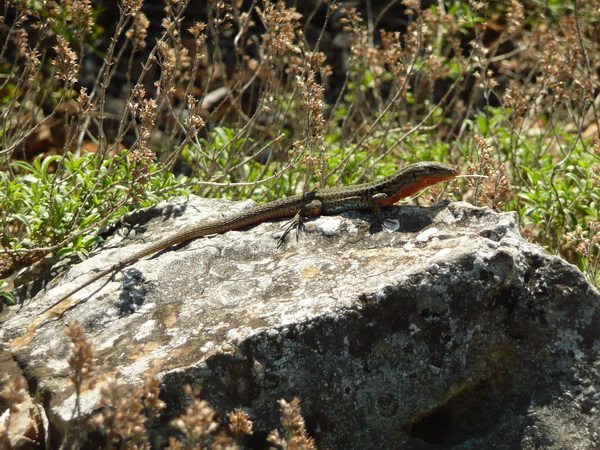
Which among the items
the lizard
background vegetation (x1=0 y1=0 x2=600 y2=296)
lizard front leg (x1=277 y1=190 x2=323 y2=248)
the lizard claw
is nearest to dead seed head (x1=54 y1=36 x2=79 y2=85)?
background vegetation (x1=0 y1=0 x2=600 y2=296)

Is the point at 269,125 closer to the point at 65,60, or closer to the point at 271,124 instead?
the point at 271,124

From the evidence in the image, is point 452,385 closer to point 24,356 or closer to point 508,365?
point 508,365

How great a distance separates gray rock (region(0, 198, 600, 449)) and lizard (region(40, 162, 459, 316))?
2.98 ft

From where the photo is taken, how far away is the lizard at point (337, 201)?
194 inches

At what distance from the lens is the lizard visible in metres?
4.94

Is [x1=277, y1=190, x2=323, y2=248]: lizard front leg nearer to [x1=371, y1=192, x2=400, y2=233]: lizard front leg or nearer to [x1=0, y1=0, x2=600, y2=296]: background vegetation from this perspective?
[x1=0, y1=0, x2=600, y2=296]: background vegetation

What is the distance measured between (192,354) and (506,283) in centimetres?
170

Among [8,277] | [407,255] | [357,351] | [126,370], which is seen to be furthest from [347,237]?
[8,277]

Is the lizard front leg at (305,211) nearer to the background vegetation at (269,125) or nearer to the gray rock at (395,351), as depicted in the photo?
the background vegetation at (269,125)

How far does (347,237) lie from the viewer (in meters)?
4.62

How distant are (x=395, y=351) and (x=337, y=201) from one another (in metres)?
1.73

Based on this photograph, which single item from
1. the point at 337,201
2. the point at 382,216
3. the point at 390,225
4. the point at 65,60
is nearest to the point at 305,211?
the point at 337,201

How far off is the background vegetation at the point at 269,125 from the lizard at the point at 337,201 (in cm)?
29

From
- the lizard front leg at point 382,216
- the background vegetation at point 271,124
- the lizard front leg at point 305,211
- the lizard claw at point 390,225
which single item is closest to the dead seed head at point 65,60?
the background vegetation at point 271,124
